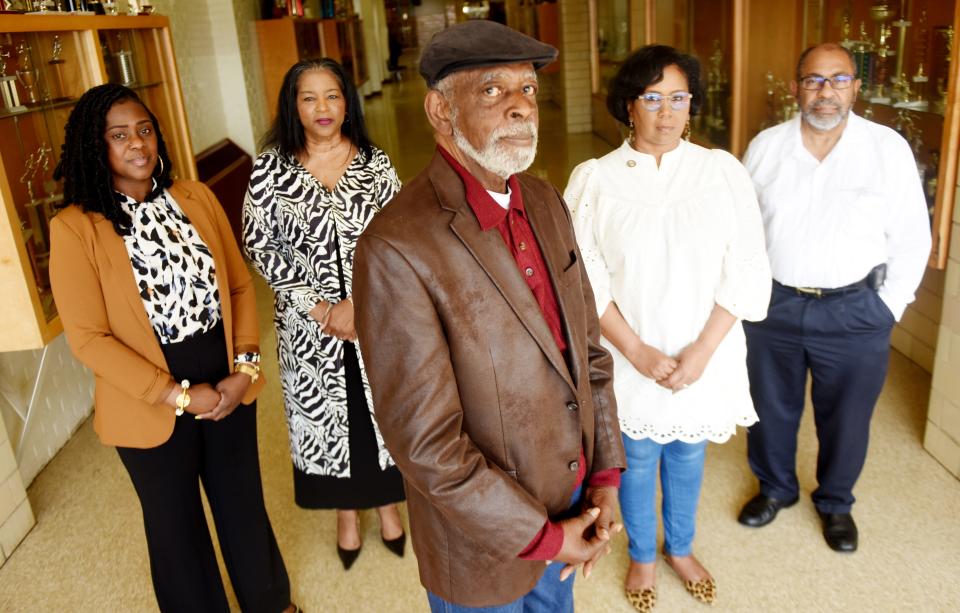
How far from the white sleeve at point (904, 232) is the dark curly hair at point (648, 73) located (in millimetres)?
709

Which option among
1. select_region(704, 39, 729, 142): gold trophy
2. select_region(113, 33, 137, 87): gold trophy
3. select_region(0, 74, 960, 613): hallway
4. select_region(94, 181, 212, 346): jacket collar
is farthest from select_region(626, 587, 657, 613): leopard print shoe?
select_region(704, 39, 729, 142): gold trophy

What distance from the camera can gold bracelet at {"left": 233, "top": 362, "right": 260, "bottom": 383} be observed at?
2195mm

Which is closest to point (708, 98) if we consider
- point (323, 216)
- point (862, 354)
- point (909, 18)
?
point (909, 18)

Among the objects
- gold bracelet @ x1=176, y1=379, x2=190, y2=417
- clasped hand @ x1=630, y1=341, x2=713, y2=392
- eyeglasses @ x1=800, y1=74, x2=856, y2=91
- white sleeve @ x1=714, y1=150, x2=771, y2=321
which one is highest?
eyeglasses @ x1=800, y1=74, x2=856, y2=91

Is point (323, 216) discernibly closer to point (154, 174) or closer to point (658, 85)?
point (154, 174)

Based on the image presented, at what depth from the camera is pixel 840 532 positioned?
271 cm

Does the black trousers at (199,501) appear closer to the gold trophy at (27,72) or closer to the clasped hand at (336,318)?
the clasped hand at (336,318)

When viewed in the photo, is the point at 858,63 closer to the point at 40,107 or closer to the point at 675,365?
the point at 675,365

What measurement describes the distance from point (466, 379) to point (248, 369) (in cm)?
108

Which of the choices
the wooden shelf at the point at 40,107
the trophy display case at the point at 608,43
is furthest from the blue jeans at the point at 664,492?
the trophy display case at the point at 608,43

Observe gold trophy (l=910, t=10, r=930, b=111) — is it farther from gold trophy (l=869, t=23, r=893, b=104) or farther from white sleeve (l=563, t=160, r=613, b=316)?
white sleeve (l=563, t=160, r=613, b=316)

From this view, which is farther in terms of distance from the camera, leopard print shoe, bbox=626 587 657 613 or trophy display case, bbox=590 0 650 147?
trophy display case, bbox=590 0 650 147

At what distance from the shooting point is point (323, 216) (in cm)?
246

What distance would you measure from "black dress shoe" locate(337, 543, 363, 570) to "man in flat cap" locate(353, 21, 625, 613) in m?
1.41
